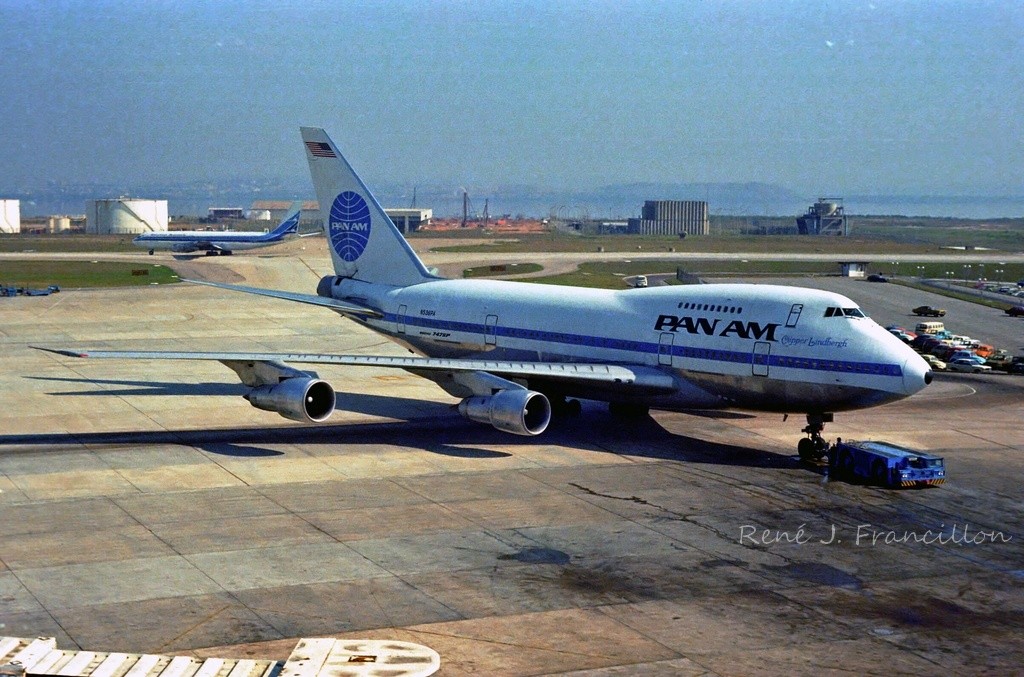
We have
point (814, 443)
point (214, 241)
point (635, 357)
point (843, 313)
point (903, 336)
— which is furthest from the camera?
point (214, 241)

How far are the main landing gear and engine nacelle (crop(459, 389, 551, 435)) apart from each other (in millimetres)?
8219

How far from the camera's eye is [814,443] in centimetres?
3700

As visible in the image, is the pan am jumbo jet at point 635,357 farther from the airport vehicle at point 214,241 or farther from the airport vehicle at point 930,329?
the airport vehicle at point 214,241

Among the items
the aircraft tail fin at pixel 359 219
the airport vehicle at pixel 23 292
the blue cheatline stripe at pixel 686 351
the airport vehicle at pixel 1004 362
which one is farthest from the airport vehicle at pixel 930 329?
the airport vehicle at pixel 23 292

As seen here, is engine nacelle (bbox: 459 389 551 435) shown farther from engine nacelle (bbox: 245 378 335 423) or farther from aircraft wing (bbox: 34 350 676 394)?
engine nacelle (bbox: 245 378 335 423)

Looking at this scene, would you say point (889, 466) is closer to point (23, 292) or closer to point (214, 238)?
point (23, 292)

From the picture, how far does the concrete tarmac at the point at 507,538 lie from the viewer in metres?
20.9

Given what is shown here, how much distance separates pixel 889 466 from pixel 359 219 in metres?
25.5

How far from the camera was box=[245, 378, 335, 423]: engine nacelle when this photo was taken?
121 ft

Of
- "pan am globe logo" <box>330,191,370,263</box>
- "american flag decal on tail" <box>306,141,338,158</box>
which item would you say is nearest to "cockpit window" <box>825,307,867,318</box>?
"pan am globe logo" <box>330,191,370,263</box>

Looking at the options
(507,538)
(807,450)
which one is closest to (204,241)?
(807,450)

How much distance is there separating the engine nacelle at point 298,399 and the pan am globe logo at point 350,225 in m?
13.9

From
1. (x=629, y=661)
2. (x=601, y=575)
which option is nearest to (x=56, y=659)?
(x=629, y=661)

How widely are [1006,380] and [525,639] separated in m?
42.8
